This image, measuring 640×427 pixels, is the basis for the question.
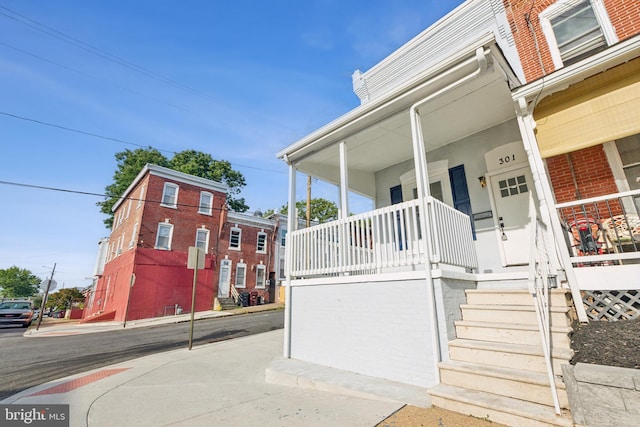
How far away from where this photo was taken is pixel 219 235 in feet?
68.1

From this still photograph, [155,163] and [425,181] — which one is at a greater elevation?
[155,163]

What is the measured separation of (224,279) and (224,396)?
17871 millimetres

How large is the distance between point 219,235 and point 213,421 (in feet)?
62.9

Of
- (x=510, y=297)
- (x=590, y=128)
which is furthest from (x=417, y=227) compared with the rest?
(x=590, y=128)

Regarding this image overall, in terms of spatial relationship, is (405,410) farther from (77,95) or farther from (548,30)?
(77,95)

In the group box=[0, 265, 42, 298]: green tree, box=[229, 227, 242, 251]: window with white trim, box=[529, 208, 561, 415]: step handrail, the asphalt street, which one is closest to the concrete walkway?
the asphalt street

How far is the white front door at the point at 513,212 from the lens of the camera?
16.8ft

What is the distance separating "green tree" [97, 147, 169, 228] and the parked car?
1232cm

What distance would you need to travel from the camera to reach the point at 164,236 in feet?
59.7

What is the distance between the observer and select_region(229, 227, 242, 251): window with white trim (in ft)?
70.1

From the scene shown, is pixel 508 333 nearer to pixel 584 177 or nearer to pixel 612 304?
pixel 612 304

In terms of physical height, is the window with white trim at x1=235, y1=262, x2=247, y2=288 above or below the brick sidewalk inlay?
above

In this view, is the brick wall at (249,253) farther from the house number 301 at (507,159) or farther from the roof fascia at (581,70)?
the roof fascia at (581,70)

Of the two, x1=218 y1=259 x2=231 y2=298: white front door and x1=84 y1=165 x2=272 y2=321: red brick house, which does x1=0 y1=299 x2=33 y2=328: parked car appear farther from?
x1=218 y1=259 x2=231 y2=298: white front door
